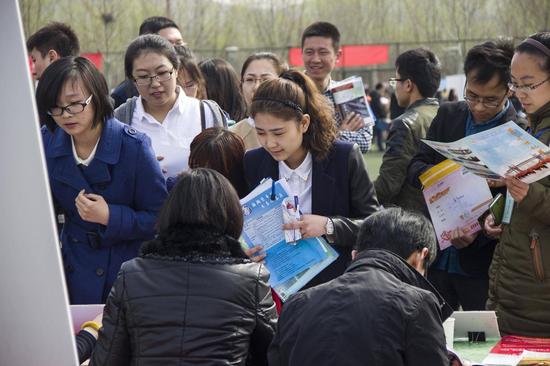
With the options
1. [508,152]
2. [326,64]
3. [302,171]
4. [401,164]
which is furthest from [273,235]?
[326,64]

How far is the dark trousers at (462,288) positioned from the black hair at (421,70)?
1263mm

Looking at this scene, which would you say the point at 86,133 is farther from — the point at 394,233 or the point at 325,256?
the point at 394,233

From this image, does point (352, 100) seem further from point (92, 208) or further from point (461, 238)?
point (92, 208)

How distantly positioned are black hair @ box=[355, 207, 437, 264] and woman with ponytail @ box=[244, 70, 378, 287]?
675 millimetres

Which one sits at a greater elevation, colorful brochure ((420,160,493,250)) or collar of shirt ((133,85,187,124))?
collar of shirt ((133,85,187,124))

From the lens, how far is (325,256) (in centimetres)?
335

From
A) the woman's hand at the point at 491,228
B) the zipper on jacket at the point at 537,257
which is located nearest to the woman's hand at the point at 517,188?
the zipper on jacket at the point at 537,257

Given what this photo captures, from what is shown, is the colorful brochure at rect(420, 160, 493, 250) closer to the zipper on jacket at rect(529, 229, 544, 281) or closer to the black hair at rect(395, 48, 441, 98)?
the zipper on jacket at rect(529, 229, 544, 281)

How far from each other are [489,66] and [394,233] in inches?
59.5

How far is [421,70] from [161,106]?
1644mm

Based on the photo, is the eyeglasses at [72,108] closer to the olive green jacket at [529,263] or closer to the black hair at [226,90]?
the olive green jacket at [529,263]

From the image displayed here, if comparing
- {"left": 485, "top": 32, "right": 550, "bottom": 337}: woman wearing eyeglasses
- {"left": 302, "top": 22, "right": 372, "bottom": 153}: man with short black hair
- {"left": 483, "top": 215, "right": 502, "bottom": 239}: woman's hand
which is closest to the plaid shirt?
{"left": 302, "top": 22, "right": 372, "bottom": 153}: man with short black hair

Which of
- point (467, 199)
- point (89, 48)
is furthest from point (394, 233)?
point (89, 48)

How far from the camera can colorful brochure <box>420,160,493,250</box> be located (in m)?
3.88
